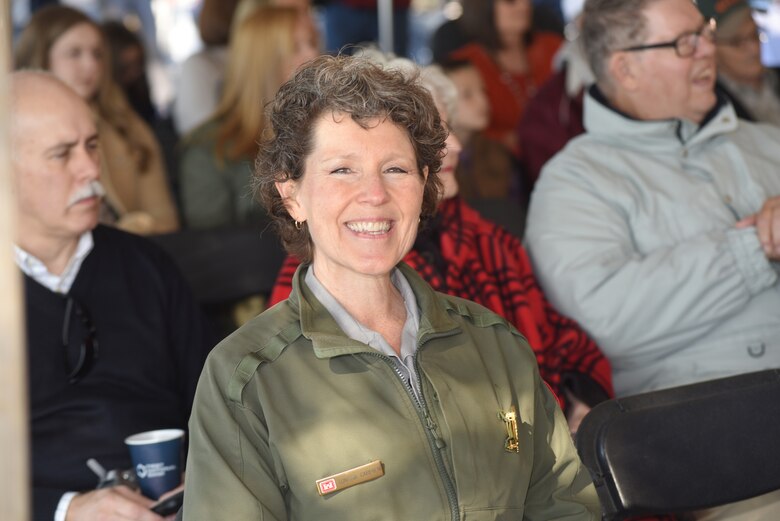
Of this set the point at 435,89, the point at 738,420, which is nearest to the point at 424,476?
the point at 738,420

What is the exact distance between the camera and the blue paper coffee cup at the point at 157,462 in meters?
2.26

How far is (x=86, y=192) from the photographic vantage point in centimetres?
265

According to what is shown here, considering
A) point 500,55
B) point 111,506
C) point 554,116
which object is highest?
point 500,55

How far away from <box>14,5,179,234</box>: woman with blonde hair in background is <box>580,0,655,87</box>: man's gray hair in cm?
183

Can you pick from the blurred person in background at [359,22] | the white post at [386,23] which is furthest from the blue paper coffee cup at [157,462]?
the blurred person in background at [359,22]

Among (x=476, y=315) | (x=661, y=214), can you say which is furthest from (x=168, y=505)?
(x=661, y=214)

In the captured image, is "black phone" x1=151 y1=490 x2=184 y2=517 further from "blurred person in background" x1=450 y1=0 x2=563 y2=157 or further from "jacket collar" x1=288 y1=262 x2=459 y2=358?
"blurred person in background" x1=450 y1=0 x2=563 y2=157

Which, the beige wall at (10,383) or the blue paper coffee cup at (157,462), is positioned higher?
the beige wall at (10,383)

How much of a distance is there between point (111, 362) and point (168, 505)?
528mm

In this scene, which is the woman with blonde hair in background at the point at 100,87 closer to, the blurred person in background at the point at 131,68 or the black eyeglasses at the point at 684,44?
the blurred person in background at the point at 131,68

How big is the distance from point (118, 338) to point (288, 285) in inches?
18.5

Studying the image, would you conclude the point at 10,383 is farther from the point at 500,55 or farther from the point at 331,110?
the point at 500,55

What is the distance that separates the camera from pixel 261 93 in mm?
4301

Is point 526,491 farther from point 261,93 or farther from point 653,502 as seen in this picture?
point 261,93
